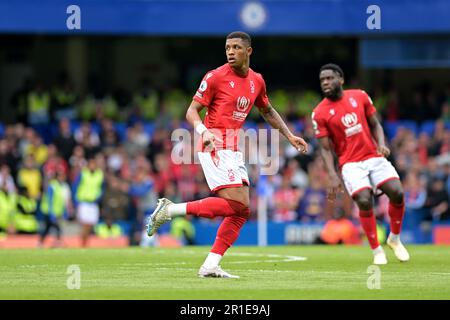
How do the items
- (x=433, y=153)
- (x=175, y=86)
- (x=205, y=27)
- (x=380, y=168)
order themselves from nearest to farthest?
(x=380, y=168), (x=433, y=153), (x=205, y=27), (x=175, y=86)

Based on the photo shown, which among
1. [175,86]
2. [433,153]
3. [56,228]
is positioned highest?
[175,86]

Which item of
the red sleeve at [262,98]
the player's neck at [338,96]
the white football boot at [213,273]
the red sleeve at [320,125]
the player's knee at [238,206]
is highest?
the player's neck at [338,96]

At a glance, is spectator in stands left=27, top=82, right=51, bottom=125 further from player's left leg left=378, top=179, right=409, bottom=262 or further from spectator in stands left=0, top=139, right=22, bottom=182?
player's left leg left=378, top=179, right=409, bottom=262

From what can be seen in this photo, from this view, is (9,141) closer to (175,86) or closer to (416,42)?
(175,86)

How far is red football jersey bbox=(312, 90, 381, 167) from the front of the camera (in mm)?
14453

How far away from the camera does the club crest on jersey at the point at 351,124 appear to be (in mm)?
14453

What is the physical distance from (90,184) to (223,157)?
1244 cm

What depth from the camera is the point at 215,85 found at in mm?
11500

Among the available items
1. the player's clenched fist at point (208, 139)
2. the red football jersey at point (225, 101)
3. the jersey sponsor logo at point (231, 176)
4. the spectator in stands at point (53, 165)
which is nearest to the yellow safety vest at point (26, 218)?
the spectator in stands at point (53, 165)

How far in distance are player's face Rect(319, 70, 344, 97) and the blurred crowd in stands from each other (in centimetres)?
780

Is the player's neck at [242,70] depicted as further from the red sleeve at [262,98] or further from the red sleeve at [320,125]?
the red sleeve at [320,125]

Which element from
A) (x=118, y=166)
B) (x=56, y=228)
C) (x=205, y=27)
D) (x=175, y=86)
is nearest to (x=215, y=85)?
(x=56, y=228)

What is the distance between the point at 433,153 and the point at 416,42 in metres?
3.97

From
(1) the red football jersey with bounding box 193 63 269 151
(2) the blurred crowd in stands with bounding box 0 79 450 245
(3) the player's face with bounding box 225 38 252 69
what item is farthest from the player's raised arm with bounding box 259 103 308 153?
(2) the blurred crowd in stands with bounding box 0 79 450 245
